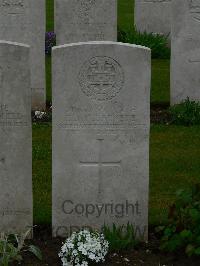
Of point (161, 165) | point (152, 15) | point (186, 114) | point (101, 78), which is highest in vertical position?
point (152, 15)

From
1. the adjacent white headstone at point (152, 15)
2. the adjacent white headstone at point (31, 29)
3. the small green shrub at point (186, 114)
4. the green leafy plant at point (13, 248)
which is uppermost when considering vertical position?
the adjacent white headstone at point (152, 15)

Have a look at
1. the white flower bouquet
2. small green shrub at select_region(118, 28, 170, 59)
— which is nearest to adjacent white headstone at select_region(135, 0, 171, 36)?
small green shrub at select_region(118, 28, 170, 59)

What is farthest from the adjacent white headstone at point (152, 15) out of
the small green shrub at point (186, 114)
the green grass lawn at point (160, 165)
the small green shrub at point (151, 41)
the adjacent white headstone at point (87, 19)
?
the green grass lawn at point (160, 165)

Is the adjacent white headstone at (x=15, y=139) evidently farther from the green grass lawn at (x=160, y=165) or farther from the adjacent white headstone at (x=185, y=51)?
the adjacent white headstone at (x=185, y=51)

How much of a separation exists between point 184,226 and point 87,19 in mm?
6504

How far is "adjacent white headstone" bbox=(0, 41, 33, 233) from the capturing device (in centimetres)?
589

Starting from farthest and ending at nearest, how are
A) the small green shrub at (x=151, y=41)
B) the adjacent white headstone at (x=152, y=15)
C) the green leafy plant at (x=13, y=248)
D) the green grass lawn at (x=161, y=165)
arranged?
the adjacent white headstone at (x=152, y=15), the small green shrub at (x=151, y=41), the green grass lawn at (x=161, y=165), the green leafy plant at (x=13, y=248)

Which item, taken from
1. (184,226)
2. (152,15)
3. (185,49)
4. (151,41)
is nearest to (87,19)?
(185,49)

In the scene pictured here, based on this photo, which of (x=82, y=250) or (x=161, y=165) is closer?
(x=82, y=250)

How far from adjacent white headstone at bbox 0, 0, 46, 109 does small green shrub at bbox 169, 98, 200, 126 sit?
1.93 meters

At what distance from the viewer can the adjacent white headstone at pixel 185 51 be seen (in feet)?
33.8

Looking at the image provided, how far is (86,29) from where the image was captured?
465 inches

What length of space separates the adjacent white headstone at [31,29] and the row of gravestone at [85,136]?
15.8 ft

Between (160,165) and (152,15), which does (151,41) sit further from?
(160,165)
